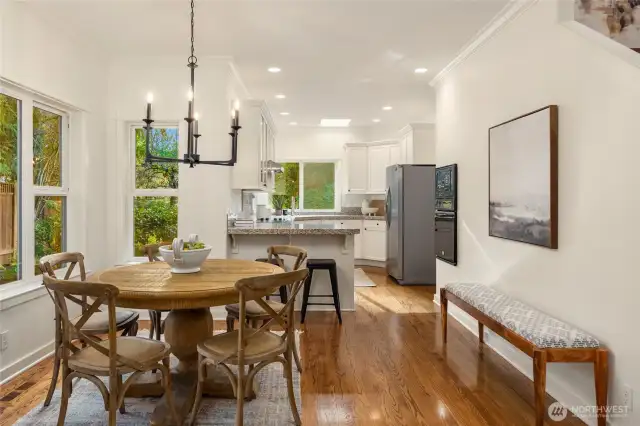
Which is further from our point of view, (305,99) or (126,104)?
(305,99)

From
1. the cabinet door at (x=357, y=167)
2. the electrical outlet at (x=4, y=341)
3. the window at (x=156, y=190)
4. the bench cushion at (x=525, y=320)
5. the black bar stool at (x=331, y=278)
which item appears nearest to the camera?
the bench cushion at (x=525, y=320)

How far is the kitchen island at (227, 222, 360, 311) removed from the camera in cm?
456

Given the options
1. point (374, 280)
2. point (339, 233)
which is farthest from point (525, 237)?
point (374, 280)

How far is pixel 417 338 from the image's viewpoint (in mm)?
3814

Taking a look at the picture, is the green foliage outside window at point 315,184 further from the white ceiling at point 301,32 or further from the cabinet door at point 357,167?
the white ceiling at point 301,32

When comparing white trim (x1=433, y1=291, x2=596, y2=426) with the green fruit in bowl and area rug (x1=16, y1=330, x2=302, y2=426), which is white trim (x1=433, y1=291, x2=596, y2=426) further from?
the green fruit in bowl

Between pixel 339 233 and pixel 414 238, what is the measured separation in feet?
7.00

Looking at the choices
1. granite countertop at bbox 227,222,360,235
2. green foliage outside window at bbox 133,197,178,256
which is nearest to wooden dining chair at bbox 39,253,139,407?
green foliage outside window at bbox 133,197,178,256

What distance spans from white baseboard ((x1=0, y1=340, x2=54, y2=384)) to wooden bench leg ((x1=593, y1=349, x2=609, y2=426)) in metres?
3.59

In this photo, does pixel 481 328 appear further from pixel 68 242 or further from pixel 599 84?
pixel 68 242

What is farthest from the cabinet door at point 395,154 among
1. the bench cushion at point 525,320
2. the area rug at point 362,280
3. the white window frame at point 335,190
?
the bench cushion at point 525,320

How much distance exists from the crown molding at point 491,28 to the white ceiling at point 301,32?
59 millimetres

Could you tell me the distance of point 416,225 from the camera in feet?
20.5

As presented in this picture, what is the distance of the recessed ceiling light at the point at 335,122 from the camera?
7578 mm
